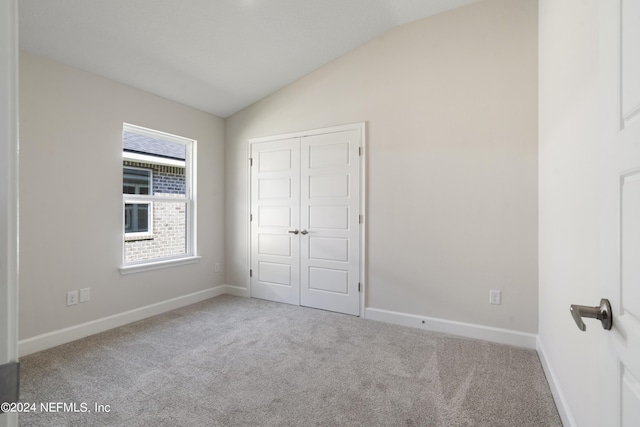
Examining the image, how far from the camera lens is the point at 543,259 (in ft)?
8.13

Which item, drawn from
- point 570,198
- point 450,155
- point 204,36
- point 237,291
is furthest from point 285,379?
point 204,36

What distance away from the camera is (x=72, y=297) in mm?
2832

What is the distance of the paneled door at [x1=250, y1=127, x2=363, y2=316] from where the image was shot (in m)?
3.53

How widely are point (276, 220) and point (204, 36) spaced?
7.02 ft

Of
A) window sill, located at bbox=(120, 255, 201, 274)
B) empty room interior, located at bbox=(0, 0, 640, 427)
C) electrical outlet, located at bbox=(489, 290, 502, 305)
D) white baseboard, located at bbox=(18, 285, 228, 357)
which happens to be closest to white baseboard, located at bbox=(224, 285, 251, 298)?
empty room interior, located at bbox=(0, 0, 640, 427)

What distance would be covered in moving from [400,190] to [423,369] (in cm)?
168

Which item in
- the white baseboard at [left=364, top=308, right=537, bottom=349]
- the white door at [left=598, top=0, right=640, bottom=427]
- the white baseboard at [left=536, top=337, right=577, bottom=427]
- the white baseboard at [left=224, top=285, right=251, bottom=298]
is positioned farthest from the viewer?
the white baseboard at [left=224, top=285, right=251, bottom=298]

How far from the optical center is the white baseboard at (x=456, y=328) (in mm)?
2719

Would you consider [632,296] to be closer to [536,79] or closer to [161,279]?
[536,79]

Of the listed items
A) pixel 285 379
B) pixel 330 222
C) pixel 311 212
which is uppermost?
→ pixel 311 212

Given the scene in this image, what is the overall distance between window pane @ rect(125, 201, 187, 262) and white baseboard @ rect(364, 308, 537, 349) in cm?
248

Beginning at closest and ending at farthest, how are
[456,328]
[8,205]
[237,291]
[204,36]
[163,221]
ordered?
1. [8,205]
2. [204,36]
3. [456,328]
4. [163,221]
5. [237,291]

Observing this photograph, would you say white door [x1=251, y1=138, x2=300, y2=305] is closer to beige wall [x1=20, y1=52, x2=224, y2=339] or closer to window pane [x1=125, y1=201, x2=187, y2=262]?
window pane [x1=125, y1=201, x2=187, y2=262]

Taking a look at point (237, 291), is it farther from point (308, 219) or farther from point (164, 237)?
point (308, 219)
